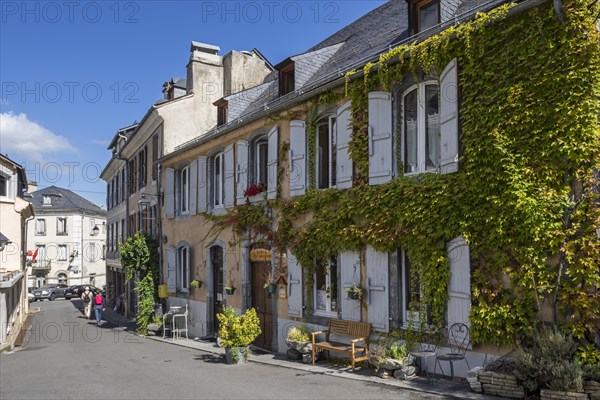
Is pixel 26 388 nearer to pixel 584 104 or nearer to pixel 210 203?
pixel 210 203

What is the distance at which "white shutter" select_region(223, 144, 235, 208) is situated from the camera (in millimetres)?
15633

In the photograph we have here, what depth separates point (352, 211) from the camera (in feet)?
35.1

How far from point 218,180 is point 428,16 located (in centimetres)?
890

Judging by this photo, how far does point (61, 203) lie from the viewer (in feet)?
169

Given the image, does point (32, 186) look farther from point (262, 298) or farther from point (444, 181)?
point (444, 181)

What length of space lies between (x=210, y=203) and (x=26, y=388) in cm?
835

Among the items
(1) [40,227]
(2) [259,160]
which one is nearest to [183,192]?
(2) [259,160]

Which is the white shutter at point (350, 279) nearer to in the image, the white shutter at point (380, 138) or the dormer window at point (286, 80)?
the white shutter at point (380, 138)

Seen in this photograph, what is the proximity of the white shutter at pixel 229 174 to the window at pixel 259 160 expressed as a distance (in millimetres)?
1031

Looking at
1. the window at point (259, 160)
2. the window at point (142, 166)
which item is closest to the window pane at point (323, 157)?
the window at point (259, 160)

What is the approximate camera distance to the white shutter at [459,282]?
8.50 metres

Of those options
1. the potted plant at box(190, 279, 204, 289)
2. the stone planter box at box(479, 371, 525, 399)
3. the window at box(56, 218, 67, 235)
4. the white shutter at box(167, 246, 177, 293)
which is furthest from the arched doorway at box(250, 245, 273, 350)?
the window at box(56, 218, 67, 235)

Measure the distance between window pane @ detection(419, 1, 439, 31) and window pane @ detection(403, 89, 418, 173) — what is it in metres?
1.44

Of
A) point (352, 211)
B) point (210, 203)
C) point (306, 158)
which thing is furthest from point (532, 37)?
point (210, 203)
